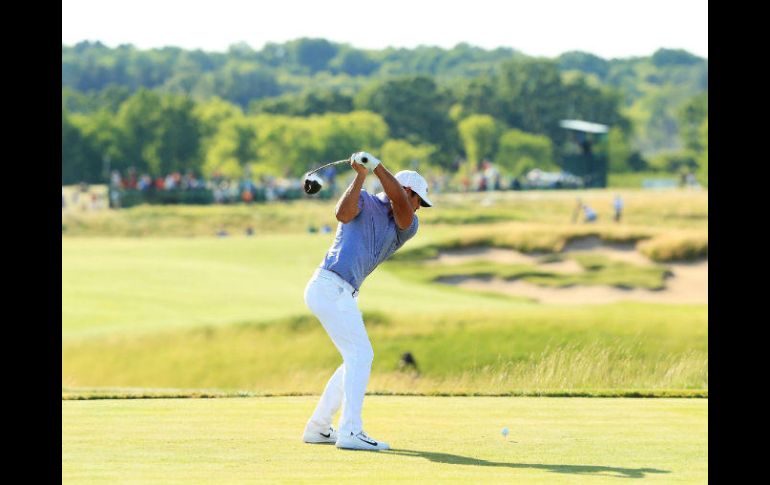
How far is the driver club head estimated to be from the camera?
891cm

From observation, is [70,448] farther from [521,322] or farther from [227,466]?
[521,322]

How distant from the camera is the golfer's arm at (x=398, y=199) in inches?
339

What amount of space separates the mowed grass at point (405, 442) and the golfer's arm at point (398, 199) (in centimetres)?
143

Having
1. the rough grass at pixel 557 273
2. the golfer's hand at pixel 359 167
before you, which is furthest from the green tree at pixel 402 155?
the golfer's hand at pixel 359 167

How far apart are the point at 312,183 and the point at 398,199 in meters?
0.57

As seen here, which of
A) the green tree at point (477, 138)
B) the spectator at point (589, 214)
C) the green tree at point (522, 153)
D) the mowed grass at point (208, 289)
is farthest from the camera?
the green tree at point (522, 153)

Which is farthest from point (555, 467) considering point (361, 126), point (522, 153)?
point (522, 153)

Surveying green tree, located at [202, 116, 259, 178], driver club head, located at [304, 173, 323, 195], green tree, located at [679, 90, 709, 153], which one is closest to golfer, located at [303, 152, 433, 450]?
driver club head, located at [304, 173, 323, 195]

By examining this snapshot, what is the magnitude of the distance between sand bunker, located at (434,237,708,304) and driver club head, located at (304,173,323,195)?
110 feet

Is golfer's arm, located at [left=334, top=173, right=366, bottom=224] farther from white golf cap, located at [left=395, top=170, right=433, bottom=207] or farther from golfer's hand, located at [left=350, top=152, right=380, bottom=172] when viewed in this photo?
white golf cap, located at [left=395, top=170, right=433, bottom=207]

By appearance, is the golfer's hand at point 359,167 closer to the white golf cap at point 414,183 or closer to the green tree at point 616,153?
the white golf cap at point 414,183
